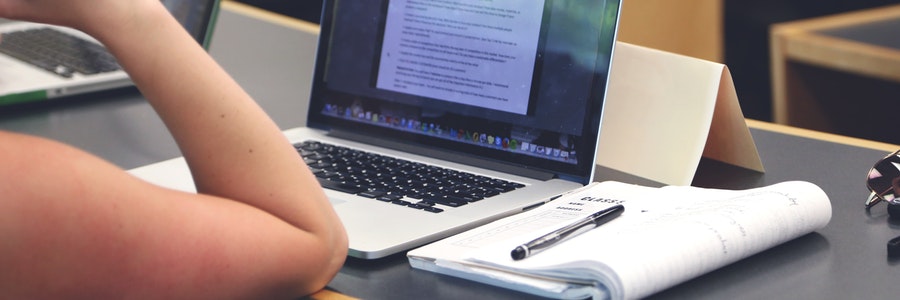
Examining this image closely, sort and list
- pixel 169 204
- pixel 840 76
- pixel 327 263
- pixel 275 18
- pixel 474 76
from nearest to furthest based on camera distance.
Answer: pixel 169 204
pixel 327 263
pixel 474 76
pixel 275 18
pixel 840 76

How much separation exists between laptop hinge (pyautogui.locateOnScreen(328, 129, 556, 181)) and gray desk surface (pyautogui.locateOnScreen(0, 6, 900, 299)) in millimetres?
77

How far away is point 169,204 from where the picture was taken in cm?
67

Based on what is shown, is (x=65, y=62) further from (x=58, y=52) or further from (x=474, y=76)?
(x=474, y=76)

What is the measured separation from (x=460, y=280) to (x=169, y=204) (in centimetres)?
25

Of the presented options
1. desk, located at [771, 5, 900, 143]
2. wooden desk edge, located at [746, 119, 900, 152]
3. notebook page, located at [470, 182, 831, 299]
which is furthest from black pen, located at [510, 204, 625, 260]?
desk, located at [771, 5, 900, 143]

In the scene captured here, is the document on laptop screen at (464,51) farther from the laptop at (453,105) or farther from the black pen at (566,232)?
the black pen at (566,232)

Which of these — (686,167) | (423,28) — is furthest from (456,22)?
(686,167)

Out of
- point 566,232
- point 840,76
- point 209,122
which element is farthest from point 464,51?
point 840,76

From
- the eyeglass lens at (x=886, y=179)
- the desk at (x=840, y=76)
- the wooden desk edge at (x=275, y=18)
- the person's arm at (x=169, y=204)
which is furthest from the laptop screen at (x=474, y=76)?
the desk at (x=840, y=76)

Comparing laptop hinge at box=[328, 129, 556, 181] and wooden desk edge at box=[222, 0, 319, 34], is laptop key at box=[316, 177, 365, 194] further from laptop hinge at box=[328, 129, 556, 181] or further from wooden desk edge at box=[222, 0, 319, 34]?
wooden desk edge at box=[222, 0, 319, 34]

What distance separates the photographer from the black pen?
822mm

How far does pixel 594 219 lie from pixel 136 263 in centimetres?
37

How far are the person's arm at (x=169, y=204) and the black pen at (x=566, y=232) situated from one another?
0.42ft

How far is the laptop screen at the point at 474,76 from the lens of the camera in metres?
1.09
